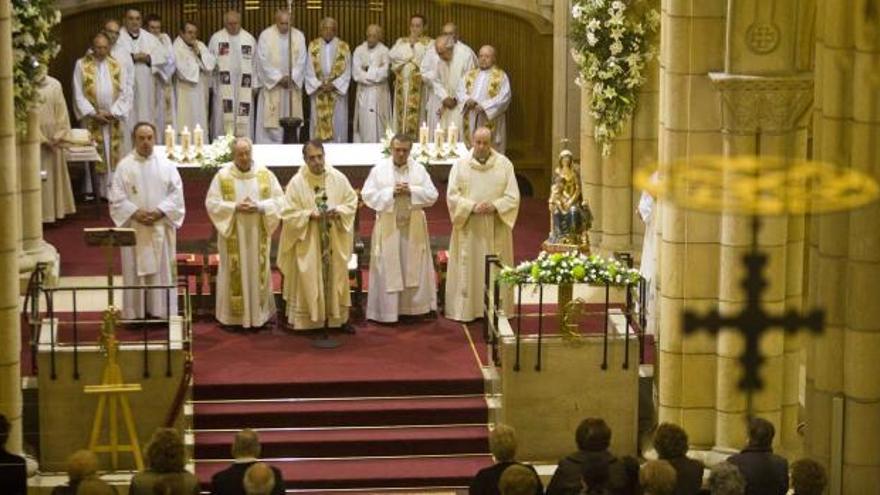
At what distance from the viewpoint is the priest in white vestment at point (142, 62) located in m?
27.4

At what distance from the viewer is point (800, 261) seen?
18391mm

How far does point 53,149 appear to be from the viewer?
2531cm

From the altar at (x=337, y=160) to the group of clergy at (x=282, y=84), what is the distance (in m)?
3.38

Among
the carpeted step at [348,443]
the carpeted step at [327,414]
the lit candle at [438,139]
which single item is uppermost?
the lit candle at [438,139]

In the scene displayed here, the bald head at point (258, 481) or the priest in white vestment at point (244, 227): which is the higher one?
the priest in white vestment at point (244, 227)

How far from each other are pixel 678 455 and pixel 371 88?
15.2 metres

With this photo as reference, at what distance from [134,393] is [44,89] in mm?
7057

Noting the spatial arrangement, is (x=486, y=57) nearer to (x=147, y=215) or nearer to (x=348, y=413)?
(x=147, y=215)

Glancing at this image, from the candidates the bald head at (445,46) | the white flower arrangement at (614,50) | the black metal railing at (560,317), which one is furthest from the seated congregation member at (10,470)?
the bald head at (445,46)

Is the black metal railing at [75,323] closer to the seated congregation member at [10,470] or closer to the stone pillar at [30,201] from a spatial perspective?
the stone pillar at [30,201]

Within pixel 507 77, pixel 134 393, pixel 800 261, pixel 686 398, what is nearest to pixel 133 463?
pixel 134 393

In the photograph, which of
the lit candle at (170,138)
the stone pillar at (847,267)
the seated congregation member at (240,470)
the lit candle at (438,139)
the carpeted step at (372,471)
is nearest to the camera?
the seated congregation member at (240,470)

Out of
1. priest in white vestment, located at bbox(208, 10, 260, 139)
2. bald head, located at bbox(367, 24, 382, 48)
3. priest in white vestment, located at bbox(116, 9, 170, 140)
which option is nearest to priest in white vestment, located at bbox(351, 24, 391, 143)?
bald head, located at bbox(367, 24, 382, 48)

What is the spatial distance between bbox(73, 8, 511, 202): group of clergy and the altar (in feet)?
11.1
